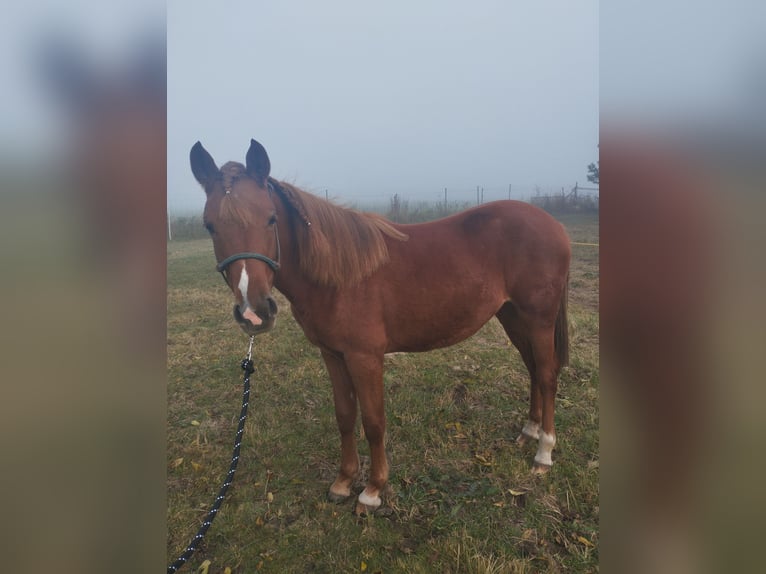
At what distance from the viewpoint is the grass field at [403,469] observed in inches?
85.4

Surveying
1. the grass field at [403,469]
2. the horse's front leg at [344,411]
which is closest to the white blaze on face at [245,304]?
the horse's front leg at [344,411]

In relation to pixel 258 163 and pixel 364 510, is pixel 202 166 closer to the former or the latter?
pixel 258 163

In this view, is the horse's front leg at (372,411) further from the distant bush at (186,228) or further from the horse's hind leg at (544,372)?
the distant bush at (186,228)

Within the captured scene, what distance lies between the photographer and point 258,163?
2.01 meters

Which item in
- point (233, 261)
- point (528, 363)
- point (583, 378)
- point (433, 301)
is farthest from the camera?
point (583, 378)

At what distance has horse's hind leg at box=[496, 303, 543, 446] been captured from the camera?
124 inches

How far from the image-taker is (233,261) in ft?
5.95

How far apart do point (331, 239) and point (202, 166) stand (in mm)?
799

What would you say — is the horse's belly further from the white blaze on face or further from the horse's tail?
the white blaze on face
